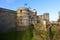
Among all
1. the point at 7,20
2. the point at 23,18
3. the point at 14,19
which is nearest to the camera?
the point at 7,20

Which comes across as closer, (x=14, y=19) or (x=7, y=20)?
(x=7, y=20)

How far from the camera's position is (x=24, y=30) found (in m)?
15.6

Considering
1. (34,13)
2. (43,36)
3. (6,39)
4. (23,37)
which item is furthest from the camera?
(34,13)

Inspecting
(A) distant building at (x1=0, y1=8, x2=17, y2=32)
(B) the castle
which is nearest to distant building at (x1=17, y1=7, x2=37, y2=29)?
(B) the castle

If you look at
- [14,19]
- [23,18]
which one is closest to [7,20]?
[14,19]

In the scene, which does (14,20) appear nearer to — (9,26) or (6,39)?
(9,26)

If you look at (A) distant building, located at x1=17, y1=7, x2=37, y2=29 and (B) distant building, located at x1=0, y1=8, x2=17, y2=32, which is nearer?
(B) distant building, located at x1=0, y1=8, x2=17, y2=32

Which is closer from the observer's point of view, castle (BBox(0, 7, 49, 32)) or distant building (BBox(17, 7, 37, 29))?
castle (BBox(0, 7, 49, 32))

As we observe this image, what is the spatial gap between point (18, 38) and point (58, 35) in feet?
16.1

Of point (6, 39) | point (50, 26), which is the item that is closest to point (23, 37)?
point (6, 39)

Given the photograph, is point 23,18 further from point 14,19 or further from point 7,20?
point 7,20

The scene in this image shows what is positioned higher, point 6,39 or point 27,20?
point 27,20

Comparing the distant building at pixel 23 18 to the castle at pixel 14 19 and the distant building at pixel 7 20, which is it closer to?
the castle at pixel 14 19

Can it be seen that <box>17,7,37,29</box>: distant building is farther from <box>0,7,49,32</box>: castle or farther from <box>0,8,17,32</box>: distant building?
<box>0,8,17,32</box>: distant building
